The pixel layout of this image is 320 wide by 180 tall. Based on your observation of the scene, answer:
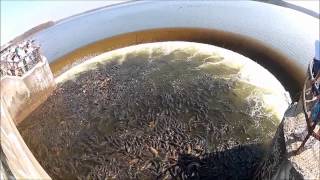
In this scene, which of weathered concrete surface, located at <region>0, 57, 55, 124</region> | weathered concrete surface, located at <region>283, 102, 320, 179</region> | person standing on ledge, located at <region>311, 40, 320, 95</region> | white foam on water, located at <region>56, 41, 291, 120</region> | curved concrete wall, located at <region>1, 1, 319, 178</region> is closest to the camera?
weathered concrete surface, located at <region>283, 102, 320, 179</region>

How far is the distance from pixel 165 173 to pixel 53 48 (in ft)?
45.8

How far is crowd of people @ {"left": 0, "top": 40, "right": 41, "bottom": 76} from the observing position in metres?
22.2

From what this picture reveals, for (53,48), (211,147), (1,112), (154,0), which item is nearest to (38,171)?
(1,112)

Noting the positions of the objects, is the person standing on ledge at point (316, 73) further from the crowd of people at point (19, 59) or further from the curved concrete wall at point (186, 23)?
the crowd of people at point (19, 59)

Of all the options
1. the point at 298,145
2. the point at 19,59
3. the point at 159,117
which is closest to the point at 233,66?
the point at 159,117

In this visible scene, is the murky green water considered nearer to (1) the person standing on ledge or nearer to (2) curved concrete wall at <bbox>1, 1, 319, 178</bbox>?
(2) curved concrete wall at <bbox>1, 1, 319, 178</bbox>

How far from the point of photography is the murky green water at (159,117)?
17.9m

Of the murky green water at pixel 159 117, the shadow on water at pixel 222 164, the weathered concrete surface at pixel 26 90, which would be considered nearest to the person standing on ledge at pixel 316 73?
the shadow on water at pixel 222 164

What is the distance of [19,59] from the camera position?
22.6 m

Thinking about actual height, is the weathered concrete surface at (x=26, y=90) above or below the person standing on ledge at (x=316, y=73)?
below

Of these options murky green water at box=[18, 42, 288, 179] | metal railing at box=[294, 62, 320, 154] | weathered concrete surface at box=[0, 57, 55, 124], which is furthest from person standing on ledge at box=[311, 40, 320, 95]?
weathered concrete surface at box=[0, 57, 55, 124]

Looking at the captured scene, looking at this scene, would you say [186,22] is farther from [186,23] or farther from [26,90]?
[26,90]

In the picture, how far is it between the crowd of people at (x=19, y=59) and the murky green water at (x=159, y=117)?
2221 mm

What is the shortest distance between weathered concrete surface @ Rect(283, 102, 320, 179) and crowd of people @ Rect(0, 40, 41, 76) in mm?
15114
